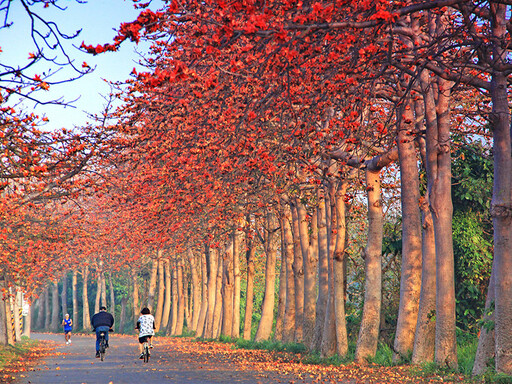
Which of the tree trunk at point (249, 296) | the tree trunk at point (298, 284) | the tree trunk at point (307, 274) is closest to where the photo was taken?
the tree trunk at point (307, 274)

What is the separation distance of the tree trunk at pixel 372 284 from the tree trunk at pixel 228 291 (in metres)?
19.2

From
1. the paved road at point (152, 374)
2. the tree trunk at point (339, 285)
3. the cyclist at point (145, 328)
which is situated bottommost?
the paved road at point (152, 374)

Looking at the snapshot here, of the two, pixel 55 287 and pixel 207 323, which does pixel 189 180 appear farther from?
pixel 55 287

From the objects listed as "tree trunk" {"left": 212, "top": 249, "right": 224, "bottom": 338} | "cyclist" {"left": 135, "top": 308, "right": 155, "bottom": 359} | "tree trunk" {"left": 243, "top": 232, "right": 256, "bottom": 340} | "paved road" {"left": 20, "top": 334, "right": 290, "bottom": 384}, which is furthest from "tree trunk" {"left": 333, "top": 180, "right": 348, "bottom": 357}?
"tree trunk" {"left": 212, "top": 249, "right": 224, "bottom": 338}

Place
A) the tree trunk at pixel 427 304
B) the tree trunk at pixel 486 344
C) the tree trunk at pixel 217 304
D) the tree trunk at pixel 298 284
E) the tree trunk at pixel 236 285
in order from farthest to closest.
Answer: the tree trunk at pixel 217 304
the tree trunk at pixel 236 285
the tree trunk at pixel 298 284
the tree trunk at pixel 427 304
the tree trunk at pixel 486 344

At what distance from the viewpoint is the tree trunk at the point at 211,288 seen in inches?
1770

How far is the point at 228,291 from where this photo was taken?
3944cm

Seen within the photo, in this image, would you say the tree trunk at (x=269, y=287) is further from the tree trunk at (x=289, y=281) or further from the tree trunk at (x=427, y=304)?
the tree trunk at (x=427, y=304)

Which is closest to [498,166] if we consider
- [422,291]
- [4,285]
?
[422,291]

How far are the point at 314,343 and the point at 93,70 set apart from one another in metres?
16.2

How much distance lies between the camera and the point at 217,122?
57.4 ft

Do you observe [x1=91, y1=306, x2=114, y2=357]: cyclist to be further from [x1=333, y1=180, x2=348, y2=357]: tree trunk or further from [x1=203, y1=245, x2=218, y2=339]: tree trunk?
[x1=203, y1=245, x2=218, y2=339]: tree trunk

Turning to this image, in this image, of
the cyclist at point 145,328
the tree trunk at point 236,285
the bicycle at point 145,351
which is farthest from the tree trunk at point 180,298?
the cyclist at point 145,328

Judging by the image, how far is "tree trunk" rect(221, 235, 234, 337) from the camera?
39.5 metres
